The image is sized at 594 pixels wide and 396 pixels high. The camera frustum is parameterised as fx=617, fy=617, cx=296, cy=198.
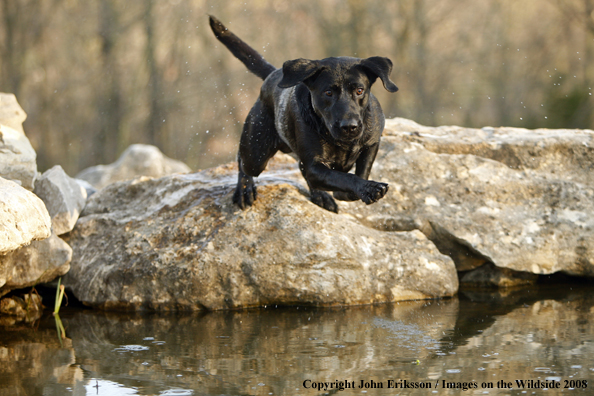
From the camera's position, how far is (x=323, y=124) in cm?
435

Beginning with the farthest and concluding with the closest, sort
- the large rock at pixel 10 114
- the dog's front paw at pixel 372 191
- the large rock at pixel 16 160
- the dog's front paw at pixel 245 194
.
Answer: the large rock at pixel 10 114 < the dog's front paw at pixel 245 194 < the large rock at pixel 16 160 < the dog's front paw at pixel 372 191

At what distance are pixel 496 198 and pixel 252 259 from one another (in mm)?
2453

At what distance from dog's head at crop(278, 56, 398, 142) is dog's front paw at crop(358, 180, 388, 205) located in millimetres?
329

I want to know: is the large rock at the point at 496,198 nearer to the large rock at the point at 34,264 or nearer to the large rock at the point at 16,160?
the large rock at the point at 34,264

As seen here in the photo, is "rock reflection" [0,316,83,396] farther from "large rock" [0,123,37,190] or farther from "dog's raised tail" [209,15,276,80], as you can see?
"dog's raised tail" [209,15,276,80]

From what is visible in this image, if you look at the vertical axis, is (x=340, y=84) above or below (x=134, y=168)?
above

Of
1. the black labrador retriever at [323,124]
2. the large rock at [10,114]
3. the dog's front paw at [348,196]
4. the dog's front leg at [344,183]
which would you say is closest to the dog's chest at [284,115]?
the black labrador retriever at [323,124]

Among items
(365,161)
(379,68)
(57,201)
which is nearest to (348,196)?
(365,161)

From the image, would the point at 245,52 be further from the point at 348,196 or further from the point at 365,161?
the point at 348,196

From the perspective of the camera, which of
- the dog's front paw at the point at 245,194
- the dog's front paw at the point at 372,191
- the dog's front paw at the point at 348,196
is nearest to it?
the dog's front paw at the point at 372,191

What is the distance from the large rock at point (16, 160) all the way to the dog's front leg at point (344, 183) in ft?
8.26

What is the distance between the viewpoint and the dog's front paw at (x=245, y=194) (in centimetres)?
538

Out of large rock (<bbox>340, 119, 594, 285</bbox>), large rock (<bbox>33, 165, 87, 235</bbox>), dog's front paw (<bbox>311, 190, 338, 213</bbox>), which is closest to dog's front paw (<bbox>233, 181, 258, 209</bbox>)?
dog's front paw (<bbox>311, 190, 338, 213</bbox>)

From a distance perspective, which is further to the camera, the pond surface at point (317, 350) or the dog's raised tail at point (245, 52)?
the dog's raised tail at point (245, 52)
